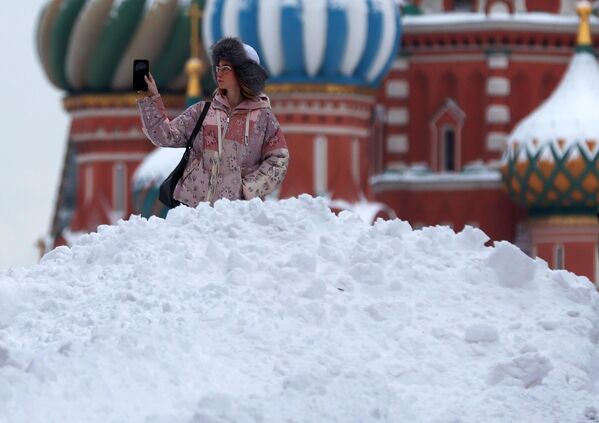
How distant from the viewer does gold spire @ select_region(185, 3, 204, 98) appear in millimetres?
32312

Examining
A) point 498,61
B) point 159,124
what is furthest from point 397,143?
point 159,124

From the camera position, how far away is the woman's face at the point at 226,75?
394 inches

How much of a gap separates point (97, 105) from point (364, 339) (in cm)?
2589

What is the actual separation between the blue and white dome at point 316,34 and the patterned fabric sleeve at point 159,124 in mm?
20067

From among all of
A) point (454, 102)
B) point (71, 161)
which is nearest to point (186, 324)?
point (454, 102)

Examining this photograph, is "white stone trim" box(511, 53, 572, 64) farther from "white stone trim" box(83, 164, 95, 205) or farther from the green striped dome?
"white stone trim" box(83, 164, 95, 205)

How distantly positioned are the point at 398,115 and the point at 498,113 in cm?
145

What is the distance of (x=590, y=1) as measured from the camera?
3406cm

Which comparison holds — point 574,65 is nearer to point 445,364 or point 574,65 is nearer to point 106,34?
point 106,34

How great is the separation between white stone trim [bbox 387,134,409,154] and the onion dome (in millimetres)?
2337

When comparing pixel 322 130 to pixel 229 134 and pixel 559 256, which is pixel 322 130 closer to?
pixel 559 256

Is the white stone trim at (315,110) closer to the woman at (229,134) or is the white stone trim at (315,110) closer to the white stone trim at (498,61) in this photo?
the white stone trim at (498,61)

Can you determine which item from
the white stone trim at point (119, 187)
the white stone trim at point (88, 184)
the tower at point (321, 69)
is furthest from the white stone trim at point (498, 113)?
the white stone trim at point (88, 184)

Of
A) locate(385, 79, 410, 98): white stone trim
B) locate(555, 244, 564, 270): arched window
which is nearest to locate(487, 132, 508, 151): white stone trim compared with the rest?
locate(385, 79, 410, 98): white stone trim
